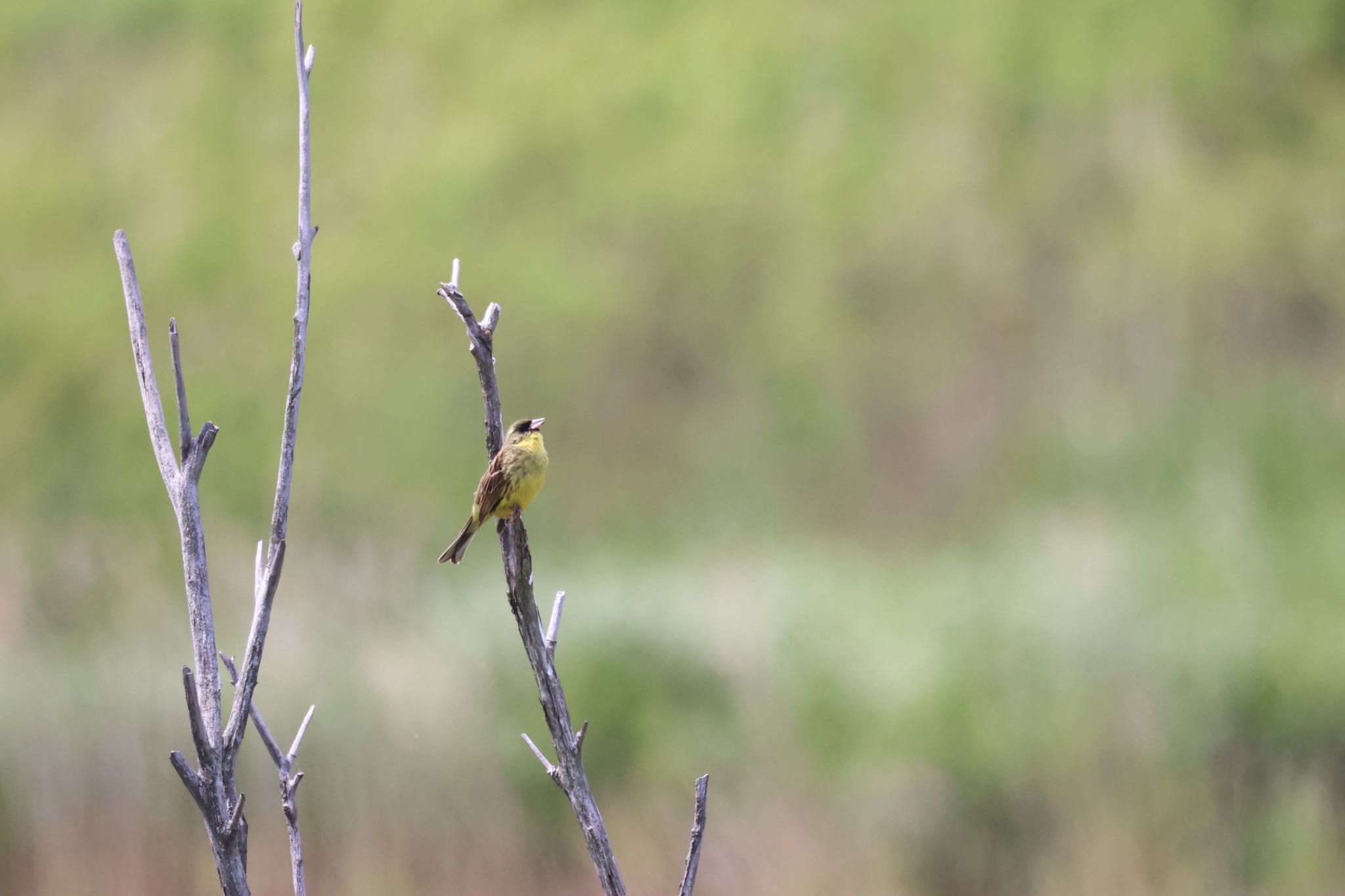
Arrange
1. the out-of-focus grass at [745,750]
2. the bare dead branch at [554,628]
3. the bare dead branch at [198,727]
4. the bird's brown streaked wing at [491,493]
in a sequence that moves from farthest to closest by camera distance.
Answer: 1. the out-of-focus grass at [745,750]
2. the bird's brown streaked wing at [491,493]
3. the bare dead branch at [554,628]
4. the bare dead branch at [198,727]

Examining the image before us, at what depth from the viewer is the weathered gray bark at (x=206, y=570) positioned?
1.33 meters

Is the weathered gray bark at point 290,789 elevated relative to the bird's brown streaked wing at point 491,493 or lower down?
lower down

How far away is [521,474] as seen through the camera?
2816 mm

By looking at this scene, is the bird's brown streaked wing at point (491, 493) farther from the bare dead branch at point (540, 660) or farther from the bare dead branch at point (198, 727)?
the bare dead branch at point (198, 727)

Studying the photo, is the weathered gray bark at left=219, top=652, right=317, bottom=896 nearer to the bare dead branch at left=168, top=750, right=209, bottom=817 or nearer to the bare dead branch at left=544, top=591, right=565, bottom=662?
the bare dead branch at left=168, top=750, right=209, bottom=817

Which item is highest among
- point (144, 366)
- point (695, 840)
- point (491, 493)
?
point (491, 493)

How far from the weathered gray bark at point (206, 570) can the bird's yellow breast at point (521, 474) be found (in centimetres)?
130

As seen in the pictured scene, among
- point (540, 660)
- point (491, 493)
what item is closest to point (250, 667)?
point (540, 660)

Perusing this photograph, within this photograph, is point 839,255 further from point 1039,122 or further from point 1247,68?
point 1247,68

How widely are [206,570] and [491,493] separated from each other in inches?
56.6

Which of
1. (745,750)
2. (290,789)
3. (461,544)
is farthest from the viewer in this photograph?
(745,750)

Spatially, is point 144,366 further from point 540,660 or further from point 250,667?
point 540,660

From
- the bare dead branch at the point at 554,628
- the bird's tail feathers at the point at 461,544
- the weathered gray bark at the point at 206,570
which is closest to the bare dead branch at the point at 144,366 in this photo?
the weathered gray bark at the point at 206,570

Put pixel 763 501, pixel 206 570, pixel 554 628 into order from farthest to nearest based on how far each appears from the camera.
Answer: pixel 763 501
pixel 554 628
pixel 206 570
